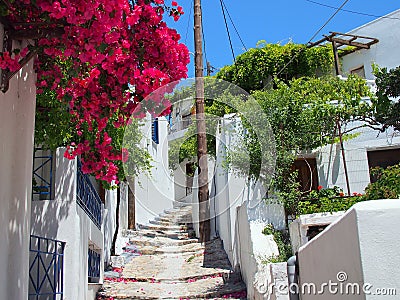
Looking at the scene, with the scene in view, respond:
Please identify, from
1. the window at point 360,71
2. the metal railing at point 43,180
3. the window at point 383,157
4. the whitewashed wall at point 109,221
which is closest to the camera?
the metal railing at point 43,180

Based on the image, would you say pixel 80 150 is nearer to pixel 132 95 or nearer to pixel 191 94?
pixel 132 95

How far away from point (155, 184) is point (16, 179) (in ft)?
47.5

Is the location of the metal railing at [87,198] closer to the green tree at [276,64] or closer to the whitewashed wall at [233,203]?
the whitewashed wall at [233,203]

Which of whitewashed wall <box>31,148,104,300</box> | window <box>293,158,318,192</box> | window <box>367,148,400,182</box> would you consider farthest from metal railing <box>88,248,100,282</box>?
window <box>367,148,400,182</box>

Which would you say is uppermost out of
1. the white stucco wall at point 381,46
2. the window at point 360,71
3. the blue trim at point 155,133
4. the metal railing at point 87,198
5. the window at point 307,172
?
the white stucco wall at point 381,46

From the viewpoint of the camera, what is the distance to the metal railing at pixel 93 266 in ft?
28.1

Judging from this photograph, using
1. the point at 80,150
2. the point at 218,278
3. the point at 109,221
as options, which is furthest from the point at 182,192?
the point at 80,150

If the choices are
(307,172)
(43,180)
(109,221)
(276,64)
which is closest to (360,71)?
(276,64)

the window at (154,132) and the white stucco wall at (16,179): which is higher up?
the window at (154,132)

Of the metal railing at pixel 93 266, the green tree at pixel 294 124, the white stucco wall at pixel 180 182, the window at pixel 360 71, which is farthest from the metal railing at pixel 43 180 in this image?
the window at pixel 360 71

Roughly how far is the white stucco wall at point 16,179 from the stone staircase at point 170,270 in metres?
4.79

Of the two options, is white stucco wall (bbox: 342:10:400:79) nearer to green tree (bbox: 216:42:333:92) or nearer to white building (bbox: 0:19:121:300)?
green tree (bbox: 216:42:333:92)

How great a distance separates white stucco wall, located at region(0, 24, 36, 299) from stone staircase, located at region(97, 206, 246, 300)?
15.7 ft

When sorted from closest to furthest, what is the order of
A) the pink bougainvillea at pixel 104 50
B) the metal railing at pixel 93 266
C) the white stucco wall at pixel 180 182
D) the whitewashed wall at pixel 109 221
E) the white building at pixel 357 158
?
the pink bougainvillea at pixel 104 50, the metal railing at pixel 93 266, the whitewashed wall at pixel 109 221, the white building at pixel 357 158, the white stucco wall at pixel 180 182
